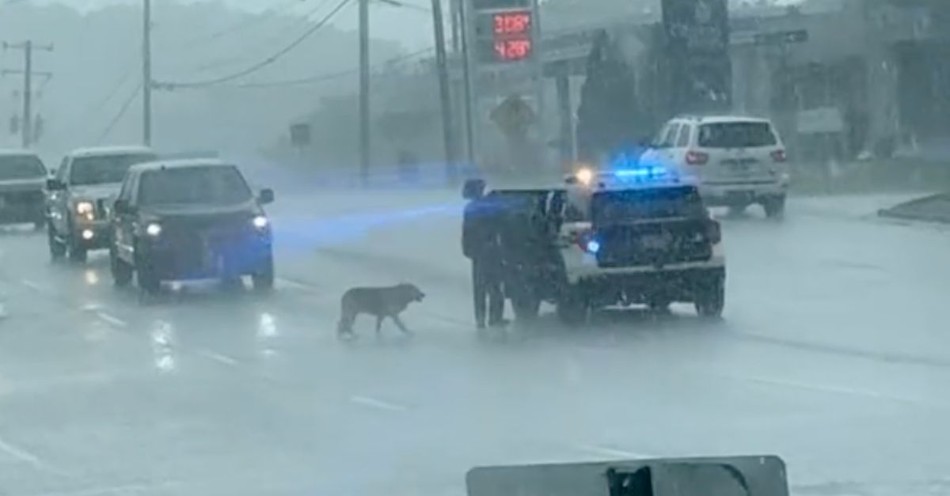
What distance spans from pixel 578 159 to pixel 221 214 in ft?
92.8

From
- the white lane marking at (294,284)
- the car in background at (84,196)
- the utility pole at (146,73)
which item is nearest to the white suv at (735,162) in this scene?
the car in background at (84,196)

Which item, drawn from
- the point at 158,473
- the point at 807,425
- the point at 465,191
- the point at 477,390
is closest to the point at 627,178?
the point at 465,191

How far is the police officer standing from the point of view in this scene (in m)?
21.6

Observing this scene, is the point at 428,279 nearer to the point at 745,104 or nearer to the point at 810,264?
the point at 810,264

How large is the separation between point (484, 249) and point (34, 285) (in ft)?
37.2

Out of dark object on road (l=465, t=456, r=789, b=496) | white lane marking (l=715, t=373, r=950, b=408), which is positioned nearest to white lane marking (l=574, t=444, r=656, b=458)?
white lane marking (l=715, t=373, r=950, b=408)

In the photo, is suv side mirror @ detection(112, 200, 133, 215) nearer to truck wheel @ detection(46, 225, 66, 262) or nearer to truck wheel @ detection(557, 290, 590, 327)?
truck wheel @ detection(46, 225, 66, 262)

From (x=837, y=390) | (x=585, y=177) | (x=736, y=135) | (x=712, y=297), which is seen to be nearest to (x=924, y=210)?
(x=736, y=135)

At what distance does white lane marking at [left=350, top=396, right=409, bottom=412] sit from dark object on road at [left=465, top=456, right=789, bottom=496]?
10.2 m

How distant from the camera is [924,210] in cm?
3822

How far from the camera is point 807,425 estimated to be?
13844 mm

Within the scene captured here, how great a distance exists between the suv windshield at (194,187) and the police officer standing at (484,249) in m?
7.23

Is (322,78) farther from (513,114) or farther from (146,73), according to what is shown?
(513,114)

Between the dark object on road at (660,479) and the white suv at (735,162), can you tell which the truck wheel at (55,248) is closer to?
the white suv at (735,162)
